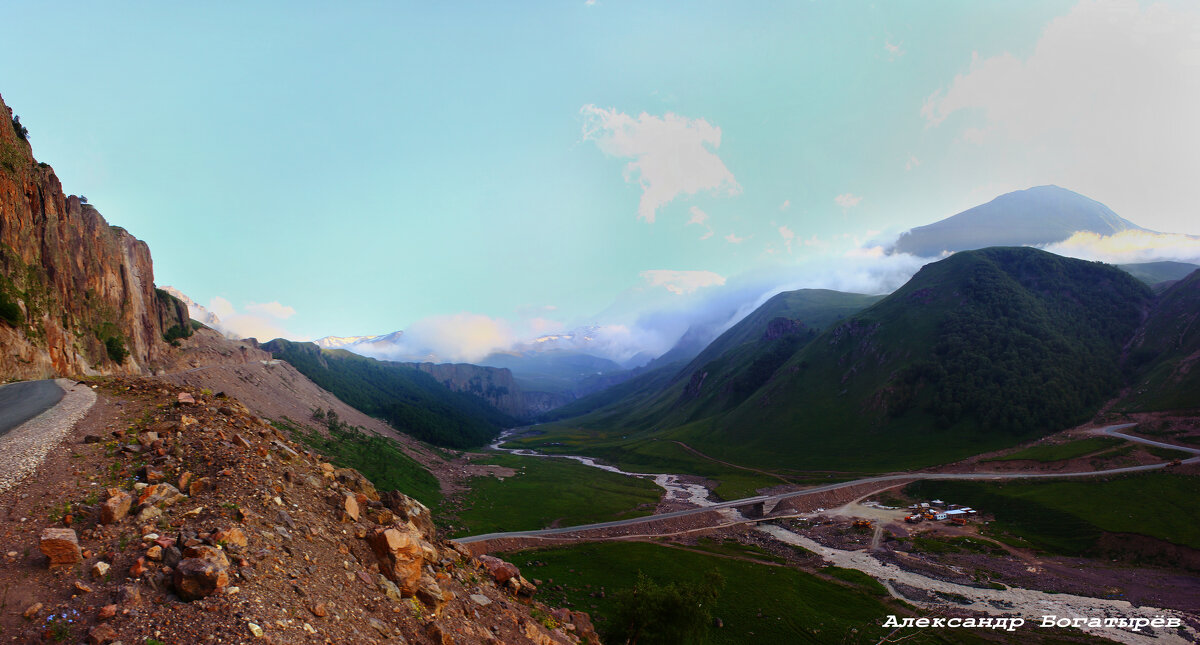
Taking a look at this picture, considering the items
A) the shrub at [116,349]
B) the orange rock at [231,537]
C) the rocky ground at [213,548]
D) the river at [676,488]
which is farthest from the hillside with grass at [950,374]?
the shrub at [116,349]

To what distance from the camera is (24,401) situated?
21859mm

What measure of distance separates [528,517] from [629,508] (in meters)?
23.0

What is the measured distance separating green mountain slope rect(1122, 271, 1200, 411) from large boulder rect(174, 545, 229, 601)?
160338 millimetres

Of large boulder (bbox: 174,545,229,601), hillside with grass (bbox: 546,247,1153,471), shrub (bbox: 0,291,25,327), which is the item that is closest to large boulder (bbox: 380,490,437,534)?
large boulder (bbox: 174,545,229,601)

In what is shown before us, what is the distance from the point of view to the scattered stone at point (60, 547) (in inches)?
404

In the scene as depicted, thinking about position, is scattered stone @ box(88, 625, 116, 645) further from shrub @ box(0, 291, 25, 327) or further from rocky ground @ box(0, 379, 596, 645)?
shrub @ box(0, 291, 25, 327)

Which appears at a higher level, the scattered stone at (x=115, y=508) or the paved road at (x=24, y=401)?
the paved road at (x=24, y=401)

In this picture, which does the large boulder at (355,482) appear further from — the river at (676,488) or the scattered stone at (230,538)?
the river at (676,488)

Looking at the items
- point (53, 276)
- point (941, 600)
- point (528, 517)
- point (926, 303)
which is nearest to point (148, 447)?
point (53, 276)

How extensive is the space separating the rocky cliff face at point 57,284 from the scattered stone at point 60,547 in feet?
137

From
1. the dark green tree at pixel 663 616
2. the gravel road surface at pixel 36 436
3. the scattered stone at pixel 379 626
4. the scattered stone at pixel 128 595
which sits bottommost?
the dark green tree at pixel 663 616

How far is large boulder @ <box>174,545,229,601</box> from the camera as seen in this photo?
1027cm

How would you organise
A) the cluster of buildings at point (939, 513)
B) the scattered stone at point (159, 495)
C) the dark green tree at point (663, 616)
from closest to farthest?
the scattered stone at point (159, 495) → the dark green tree at point (663, 616) → the cluster of buildings at point (939, 513)

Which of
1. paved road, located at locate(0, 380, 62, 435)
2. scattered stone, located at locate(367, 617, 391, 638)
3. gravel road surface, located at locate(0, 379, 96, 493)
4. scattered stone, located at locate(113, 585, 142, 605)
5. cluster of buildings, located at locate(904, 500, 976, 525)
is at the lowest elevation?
cluster of buildings, located at locate(904, 500, 976, 525)
